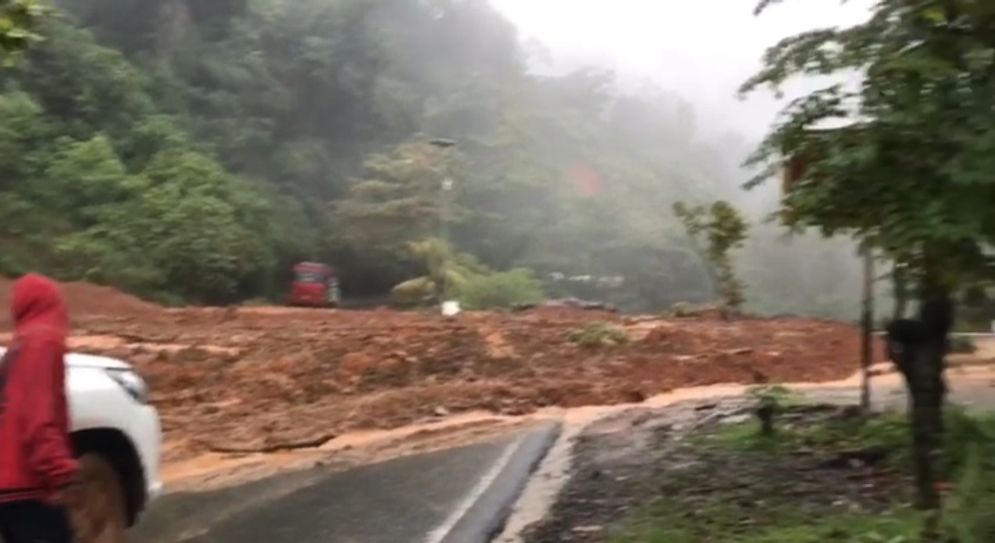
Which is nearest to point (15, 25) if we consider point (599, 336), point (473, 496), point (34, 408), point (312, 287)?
point (34, 408)

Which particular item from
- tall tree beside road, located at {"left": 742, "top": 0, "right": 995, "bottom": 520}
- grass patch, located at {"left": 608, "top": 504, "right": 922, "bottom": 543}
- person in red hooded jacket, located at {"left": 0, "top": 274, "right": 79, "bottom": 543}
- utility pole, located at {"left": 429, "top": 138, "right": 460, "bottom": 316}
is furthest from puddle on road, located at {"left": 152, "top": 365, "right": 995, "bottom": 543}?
utility pole, located at {"left": 429, "top": 138, "right": 460, "bottom": 316}

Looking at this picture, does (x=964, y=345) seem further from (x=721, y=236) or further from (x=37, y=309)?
(x=721, y=236)

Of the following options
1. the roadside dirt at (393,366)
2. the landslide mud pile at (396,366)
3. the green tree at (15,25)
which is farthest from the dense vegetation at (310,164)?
the green tree at (15,25)

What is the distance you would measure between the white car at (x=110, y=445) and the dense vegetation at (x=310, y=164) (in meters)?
26.2

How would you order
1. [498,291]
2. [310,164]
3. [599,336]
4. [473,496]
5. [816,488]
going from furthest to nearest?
1. [310,164]
2. [498,291]
3. [599,336]
4. [473,496]
5. [816,488]

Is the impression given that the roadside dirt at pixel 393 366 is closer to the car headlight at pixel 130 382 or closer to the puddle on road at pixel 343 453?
the puddle on road at pixel 343 453

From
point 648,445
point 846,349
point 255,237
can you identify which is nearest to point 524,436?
point 648,445

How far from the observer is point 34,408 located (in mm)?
4402

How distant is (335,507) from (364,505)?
0.20 metres

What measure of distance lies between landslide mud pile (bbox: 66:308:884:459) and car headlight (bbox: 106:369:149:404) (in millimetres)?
5634

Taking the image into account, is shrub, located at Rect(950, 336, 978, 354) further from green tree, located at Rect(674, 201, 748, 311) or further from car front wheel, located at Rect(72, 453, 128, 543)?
green tree, located at Rect(674, 201, 748, 311)

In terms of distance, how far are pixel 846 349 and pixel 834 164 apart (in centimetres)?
1698

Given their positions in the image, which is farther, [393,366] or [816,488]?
[393,366]

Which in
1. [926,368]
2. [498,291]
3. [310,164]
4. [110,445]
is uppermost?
[310,164]
